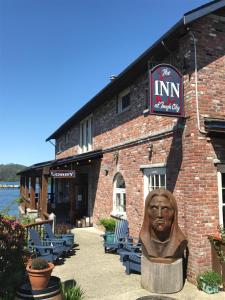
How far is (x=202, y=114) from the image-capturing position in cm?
821

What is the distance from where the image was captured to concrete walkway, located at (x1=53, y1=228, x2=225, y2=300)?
277 inches

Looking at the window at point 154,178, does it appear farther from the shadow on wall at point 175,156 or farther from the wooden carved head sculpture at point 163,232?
the wooden carved head sculpture at point 163,232

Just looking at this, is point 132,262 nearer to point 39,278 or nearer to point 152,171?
point 152,171

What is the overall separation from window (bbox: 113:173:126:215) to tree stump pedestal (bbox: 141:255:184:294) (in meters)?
5.51

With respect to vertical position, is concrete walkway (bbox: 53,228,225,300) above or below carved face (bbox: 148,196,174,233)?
below

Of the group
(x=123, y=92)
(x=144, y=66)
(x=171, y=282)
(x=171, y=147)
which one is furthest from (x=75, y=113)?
(x=171, y=282)

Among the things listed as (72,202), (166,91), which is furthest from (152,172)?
(72,202)

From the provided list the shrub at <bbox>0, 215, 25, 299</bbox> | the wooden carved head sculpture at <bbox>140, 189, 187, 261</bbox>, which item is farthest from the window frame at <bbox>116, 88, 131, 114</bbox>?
the shrub at <bbox>0, 215, 25, 299</bbox>

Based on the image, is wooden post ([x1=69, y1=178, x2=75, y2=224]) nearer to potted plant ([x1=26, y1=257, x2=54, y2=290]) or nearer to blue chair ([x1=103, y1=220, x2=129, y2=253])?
blue chair ([x1=103, y1=220, x2=129, y2=253])

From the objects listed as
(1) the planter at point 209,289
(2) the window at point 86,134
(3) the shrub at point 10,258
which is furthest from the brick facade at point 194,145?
(2) the window at point 86,134

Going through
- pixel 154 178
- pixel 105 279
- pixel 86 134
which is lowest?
pixel 105 279

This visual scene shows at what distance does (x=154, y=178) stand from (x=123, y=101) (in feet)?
13.8

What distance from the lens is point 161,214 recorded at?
7.67 m

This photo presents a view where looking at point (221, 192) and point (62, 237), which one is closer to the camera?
point (221, 192)
